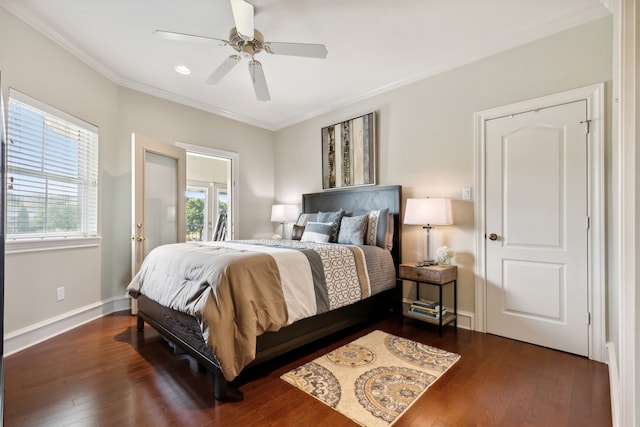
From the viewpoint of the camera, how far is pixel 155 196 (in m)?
3.58

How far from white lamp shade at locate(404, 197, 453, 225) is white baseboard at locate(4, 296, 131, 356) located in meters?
3.52

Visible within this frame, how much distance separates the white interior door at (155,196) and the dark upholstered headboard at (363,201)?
6.01 feet

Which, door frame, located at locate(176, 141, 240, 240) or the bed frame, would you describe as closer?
the bed frame

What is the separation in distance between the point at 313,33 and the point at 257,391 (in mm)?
2898

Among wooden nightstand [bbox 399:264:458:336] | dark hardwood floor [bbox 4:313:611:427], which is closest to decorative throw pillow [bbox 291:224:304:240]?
wooden nightstand [bbox 399:264:458:336]

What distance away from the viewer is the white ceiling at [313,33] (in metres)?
2.30

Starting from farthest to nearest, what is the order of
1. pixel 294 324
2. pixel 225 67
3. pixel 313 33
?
pixel 313 33 → pixel 225 67 → pixel 294 324

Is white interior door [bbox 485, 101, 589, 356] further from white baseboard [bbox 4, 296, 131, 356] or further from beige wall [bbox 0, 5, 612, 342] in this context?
white baseboard [bbox 4, 296, 131, 356]

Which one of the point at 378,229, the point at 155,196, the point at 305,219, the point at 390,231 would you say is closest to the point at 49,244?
the point at 155,196

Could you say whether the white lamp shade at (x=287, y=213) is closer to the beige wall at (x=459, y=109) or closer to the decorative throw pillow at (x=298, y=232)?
the decorative throw pillow at (x=298, y=232)

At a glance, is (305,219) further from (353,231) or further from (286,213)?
(353,231)

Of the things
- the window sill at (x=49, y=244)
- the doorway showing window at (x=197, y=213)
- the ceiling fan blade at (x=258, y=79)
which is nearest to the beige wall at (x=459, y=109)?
the ceiling fan blade at (x=258, y=79)

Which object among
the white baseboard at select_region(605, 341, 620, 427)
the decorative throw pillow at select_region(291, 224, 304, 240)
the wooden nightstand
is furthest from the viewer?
the decorative throw pillow at select_region(291, 224, 304, 240)

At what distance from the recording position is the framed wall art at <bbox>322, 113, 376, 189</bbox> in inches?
149
